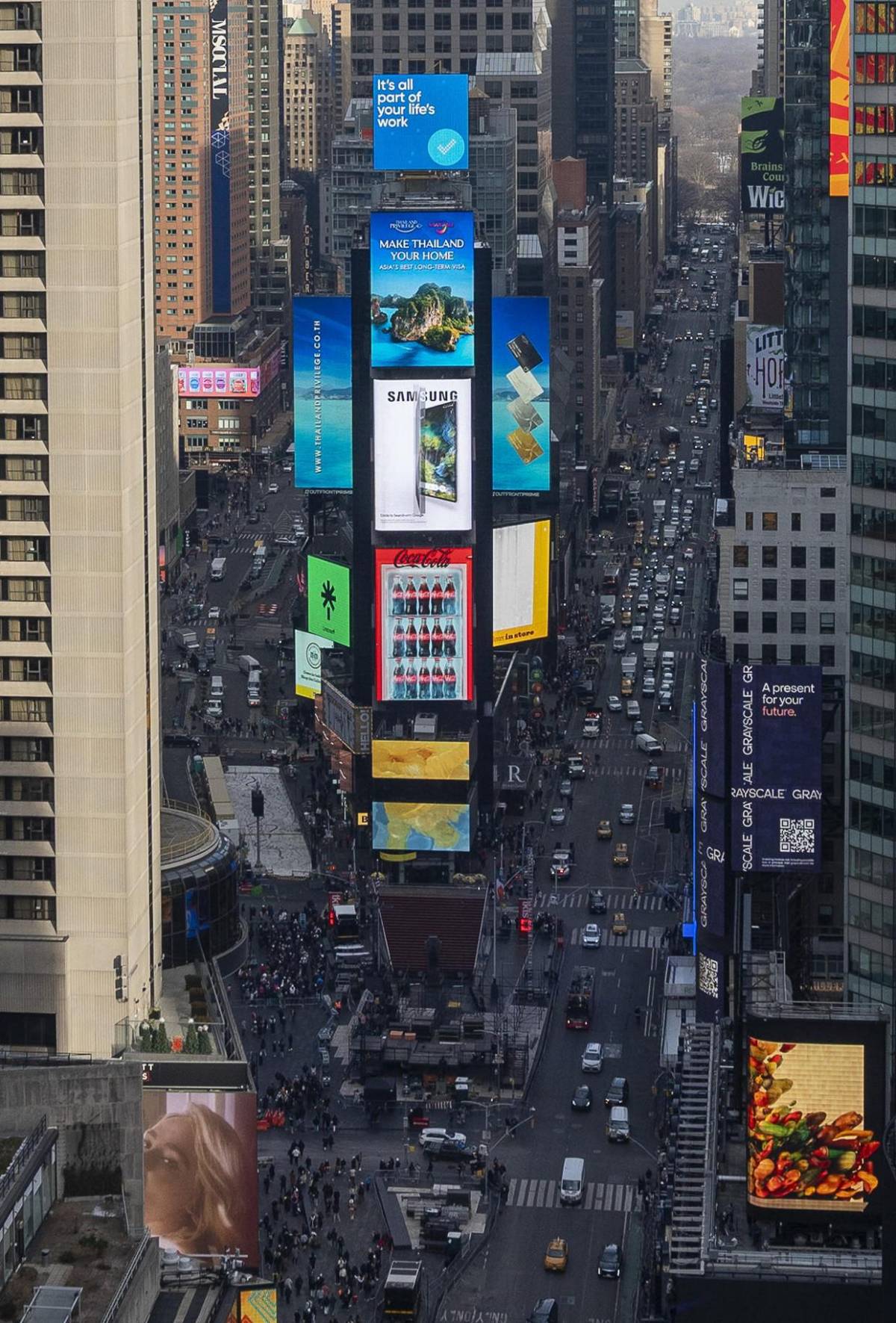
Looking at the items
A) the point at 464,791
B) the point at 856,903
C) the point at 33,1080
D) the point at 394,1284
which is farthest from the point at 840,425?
the point at 33,1080

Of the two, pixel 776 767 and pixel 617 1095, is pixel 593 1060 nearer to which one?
pixel 617 1095

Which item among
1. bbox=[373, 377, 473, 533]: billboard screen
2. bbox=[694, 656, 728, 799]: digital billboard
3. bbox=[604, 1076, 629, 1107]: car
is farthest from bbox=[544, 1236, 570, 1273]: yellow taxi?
bbox=[373, 377, 473, 533]: billboard screen

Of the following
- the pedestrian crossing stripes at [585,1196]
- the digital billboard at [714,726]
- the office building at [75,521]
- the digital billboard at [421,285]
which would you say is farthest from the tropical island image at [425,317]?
the pedestrian crossing stripes at [585,1196]

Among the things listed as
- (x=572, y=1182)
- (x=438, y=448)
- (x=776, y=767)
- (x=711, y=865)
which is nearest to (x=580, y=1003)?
(x=711, y=865)

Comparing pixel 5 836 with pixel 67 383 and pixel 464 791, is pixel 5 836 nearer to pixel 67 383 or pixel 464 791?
pixel 67 383

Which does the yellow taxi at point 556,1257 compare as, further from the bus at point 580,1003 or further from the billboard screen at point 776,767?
the bus at point 580,1003

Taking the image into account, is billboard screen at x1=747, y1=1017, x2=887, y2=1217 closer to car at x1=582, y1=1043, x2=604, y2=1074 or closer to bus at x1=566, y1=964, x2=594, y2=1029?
car at x1=582, y1=1043, x2=604, y2=1074
